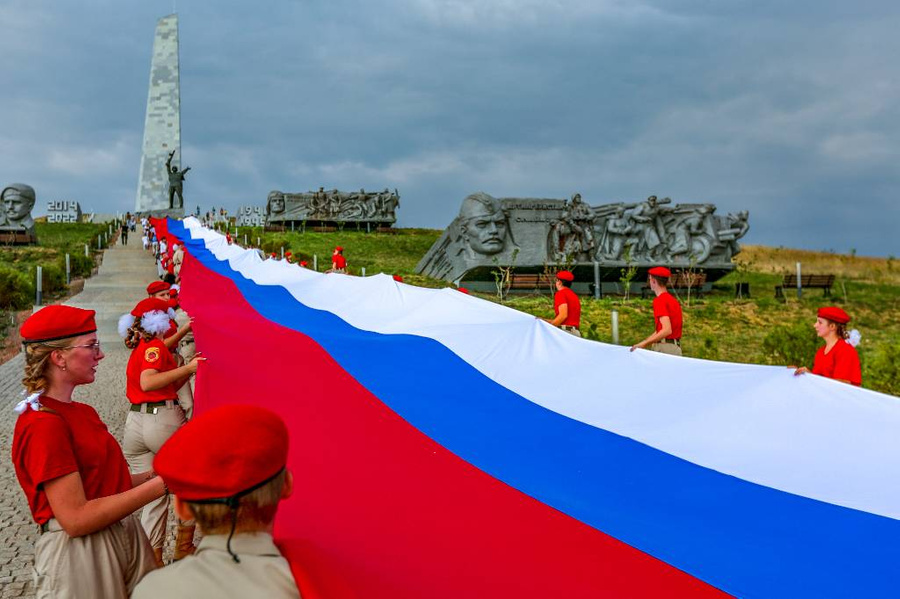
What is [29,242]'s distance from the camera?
32.9 m

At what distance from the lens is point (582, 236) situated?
25.9 m

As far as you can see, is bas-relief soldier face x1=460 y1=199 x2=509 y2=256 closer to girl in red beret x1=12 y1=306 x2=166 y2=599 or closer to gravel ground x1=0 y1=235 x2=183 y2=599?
gravel ground x1=0 y1=235 x2=183 y2=599

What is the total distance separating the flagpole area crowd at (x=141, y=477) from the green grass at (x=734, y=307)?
29.9 ft

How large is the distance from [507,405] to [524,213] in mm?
20653

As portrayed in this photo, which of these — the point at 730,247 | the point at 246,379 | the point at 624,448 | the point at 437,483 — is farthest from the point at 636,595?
the point at 730,247

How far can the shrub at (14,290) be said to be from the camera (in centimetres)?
1856

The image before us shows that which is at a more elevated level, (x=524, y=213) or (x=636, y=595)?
(x=524, y=213)

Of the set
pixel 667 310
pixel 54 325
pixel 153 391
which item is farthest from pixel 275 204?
pixel 54 325

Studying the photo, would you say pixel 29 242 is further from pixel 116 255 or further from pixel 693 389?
pixel 693 389

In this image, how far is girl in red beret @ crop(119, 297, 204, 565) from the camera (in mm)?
4246

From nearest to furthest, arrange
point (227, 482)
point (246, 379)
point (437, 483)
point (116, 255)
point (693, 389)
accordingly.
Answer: point (227, 482) < point (437, 483) < point (693, 389) < point (246, 379) < point (116, 255)

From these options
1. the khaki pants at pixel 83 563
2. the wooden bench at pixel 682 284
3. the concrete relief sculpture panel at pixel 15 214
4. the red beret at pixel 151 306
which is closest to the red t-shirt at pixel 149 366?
the red beret at pixel 151 306

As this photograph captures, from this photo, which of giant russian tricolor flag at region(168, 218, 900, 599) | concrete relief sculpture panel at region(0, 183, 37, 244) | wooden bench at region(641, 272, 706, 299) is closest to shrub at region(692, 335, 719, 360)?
giant russian tricolor flag at region(168, 218, 900, 599)

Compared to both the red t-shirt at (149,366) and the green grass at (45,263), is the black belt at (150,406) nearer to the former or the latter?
the red t-shirt at (149,366)
